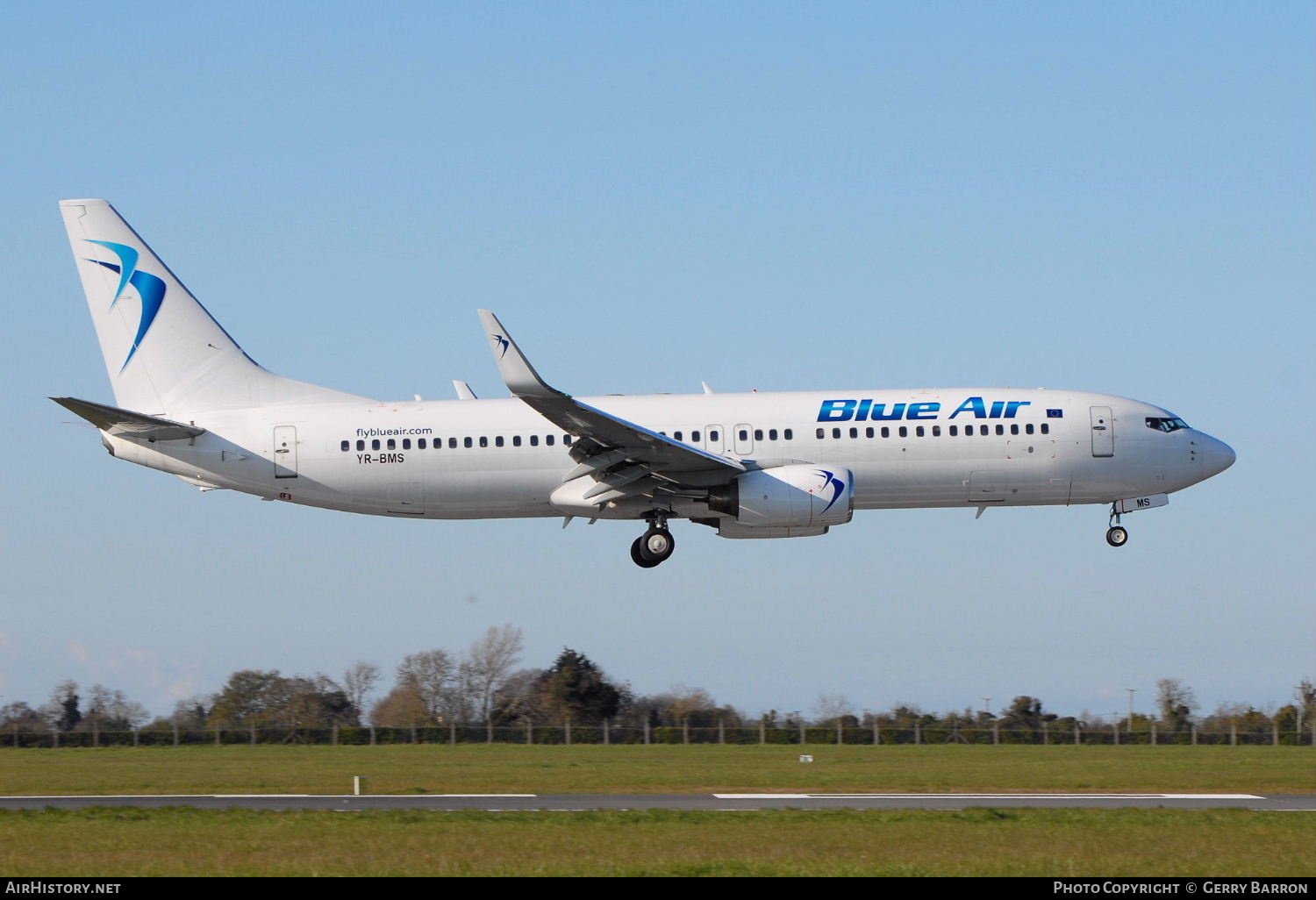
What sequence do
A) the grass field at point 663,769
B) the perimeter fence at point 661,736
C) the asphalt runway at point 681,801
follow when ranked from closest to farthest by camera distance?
the asphalt runway at point 681,801
the grass field at point 663,769
the perimeter fence at point 661,736

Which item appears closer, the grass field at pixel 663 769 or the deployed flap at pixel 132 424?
the grass field at pixel 663 769

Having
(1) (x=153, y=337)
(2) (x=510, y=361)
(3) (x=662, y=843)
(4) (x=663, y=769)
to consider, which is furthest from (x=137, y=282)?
(3) (x=662, y=843)

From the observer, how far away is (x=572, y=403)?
3572cm

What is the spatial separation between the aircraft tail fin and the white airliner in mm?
130

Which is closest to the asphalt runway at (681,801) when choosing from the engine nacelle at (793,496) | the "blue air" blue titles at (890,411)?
the engine nacelle at (793,496)

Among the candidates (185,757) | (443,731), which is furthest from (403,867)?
(443,731)

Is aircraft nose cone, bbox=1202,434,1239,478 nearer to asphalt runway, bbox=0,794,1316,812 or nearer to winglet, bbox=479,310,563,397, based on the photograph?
asphalt runway, bbox=0,794,1316,812

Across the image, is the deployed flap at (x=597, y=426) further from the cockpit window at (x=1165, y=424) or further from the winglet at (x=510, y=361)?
the cockpit window at (x=1165, y=424)

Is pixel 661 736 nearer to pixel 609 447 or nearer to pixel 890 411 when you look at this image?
pixel 609 447

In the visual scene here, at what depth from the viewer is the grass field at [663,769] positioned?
32.3 m

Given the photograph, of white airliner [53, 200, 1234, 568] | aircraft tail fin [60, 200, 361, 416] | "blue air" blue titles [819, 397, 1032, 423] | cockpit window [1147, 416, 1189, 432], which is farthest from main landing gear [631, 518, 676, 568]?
cockpit window [1147, 416, 1189, 432]

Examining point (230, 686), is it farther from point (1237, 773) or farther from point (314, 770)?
point (1237, 773)

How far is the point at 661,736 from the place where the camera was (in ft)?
161

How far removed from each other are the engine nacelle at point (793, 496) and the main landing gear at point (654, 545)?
2.43 metres
